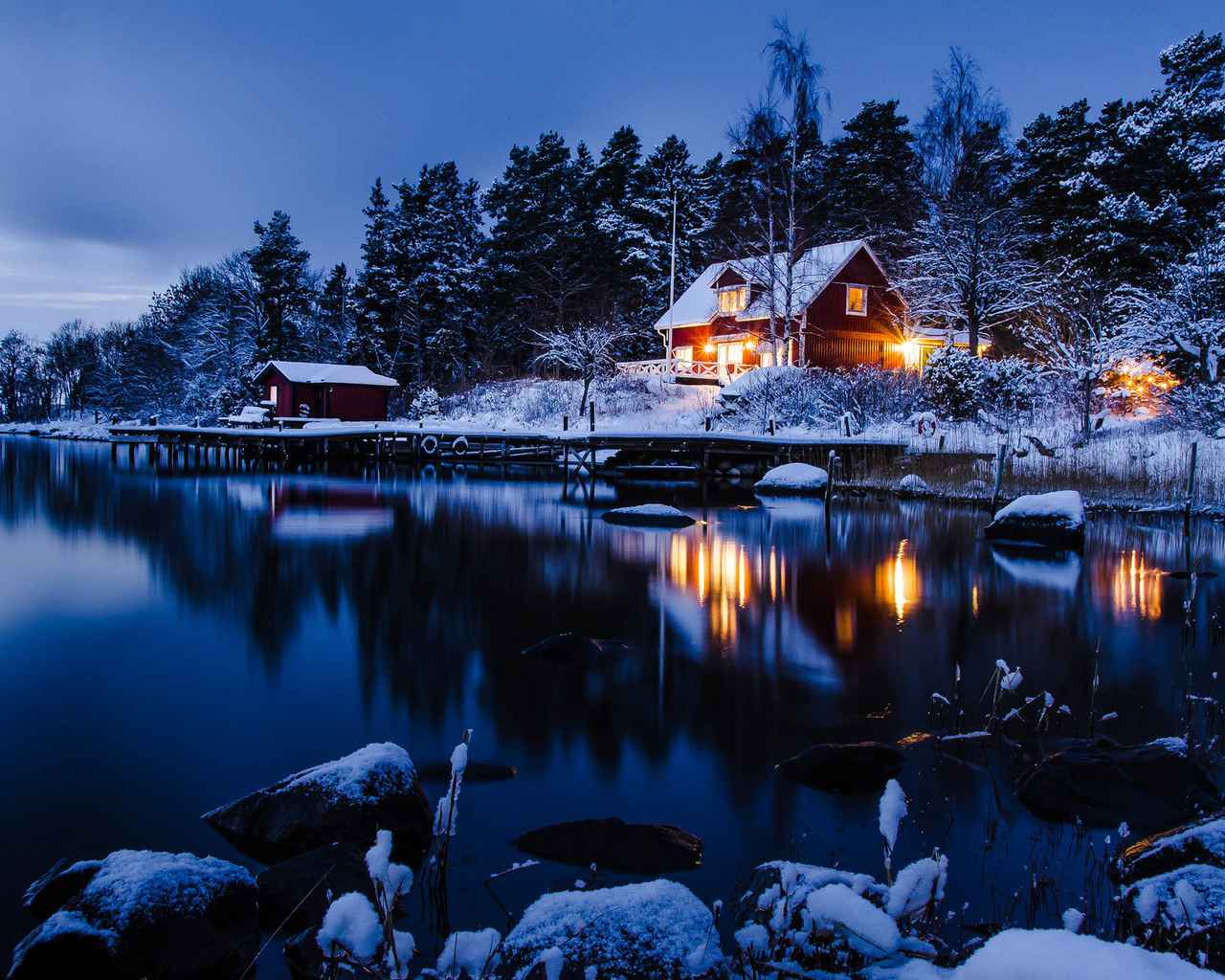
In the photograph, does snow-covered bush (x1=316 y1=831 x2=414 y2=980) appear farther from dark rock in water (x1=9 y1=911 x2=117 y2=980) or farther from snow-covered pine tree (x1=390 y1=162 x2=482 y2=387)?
snow-covered pine tree (x1=390 y1=162 x2=482 y2=387)

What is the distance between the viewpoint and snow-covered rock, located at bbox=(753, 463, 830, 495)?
27.9m

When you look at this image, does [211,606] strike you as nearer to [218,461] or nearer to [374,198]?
[218,461]

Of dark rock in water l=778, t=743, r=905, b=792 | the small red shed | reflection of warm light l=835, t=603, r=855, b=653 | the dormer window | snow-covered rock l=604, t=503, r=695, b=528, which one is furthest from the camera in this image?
the small red shed

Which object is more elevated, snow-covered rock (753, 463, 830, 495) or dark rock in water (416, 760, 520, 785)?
snow-covered rock (753, 463, 830, 495)

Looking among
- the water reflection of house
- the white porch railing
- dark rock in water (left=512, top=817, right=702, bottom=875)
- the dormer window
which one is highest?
the dormer window

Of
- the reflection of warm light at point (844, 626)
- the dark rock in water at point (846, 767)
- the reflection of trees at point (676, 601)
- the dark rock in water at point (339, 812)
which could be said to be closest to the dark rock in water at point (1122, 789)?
the dark rock in water at point (846, 767)

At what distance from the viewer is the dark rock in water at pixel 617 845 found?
4918 millimetres

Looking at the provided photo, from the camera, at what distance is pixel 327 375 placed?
163ft

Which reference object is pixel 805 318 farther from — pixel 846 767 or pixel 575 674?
pixel 846 767

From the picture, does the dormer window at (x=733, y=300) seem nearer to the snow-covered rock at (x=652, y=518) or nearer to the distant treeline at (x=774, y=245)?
the distant treeline at (x=774, y=245)

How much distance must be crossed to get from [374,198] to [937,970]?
66347 mm

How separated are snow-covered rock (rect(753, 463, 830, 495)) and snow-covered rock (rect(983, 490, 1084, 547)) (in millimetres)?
9477

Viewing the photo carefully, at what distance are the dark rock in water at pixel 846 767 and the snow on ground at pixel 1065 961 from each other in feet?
12.6

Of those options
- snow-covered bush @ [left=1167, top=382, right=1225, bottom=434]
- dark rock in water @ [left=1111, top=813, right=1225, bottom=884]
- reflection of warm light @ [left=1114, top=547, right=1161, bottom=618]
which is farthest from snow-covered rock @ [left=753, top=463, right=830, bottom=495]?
dark rock in water @ [left=1111, top=813, right=1225, bottom=884]
